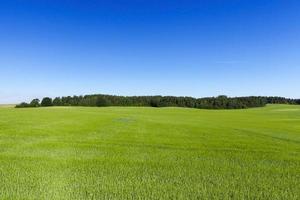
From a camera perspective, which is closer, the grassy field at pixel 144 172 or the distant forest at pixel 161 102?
the grassy field at pixel 144 172

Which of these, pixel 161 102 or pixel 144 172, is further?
pixel 161 102

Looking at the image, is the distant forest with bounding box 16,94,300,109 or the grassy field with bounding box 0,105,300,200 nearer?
the grassy field with bounding box 0,105,300,200

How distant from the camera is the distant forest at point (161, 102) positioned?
411 feet

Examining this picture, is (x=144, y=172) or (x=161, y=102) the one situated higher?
(x=161, y=102)

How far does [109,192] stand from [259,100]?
126066 mm

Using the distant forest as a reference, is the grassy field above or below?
below

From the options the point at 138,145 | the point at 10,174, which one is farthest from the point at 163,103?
the point at 10,174

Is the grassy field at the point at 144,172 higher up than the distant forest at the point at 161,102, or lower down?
lower down

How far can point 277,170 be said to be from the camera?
487 inches

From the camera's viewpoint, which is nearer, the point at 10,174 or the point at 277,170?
the point at 10,174

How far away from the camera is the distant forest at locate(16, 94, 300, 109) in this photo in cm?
12519

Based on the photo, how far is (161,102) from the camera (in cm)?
13050

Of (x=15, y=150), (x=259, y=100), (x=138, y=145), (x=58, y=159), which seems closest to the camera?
(x=58, y=159)

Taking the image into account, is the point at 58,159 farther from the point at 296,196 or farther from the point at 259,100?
the point at 259,100
